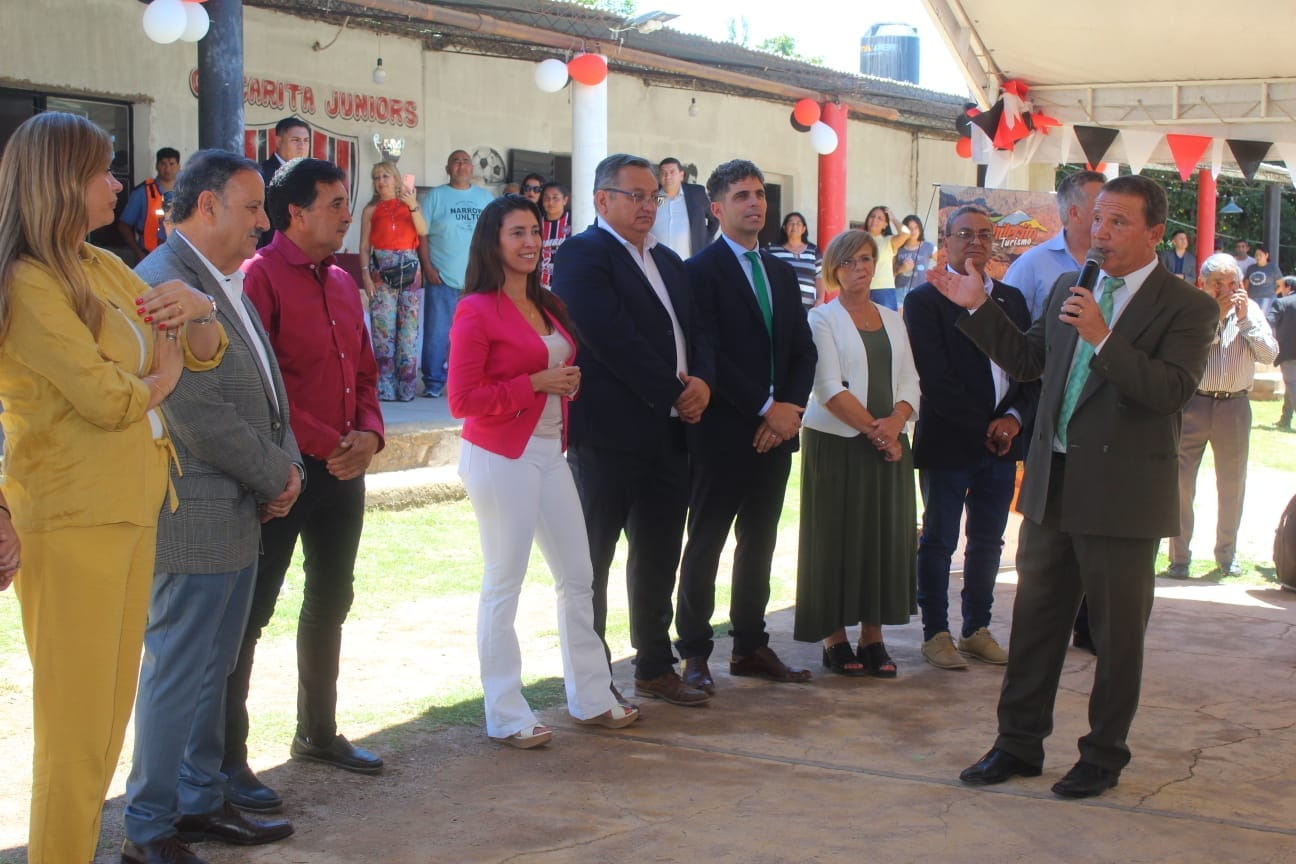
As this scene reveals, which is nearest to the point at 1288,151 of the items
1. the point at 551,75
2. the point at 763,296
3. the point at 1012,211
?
the point at 1012,211

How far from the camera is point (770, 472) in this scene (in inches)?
237

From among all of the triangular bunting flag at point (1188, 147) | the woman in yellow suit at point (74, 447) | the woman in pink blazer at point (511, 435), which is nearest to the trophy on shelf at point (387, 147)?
the triangular bunting flag at point (1188, 147)

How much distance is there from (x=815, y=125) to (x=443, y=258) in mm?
5666

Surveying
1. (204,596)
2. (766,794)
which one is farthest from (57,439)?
(766,794)

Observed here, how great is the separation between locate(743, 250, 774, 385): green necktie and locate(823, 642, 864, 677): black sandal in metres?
1.23

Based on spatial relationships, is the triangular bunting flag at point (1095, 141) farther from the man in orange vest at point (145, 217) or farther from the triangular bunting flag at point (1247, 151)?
the man in orange vest at point (145, 217)

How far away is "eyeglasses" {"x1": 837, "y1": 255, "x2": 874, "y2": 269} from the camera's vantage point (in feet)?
20.0

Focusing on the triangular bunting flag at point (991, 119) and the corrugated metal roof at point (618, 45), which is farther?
the corrugated metal roof at point (618, 45)

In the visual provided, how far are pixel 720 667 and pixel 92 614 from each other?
3409 millimetres

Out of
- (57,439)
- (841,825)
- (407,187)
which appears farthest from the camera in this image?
(407,187)

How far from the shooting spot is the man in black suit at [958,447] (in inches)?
249

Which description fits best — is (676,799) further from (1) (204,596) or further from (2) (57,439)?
(2) (57,439)

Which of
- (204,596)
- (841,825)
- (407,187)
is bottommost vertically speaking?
(841,825)

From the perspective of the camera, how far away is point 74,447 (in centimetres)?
329
